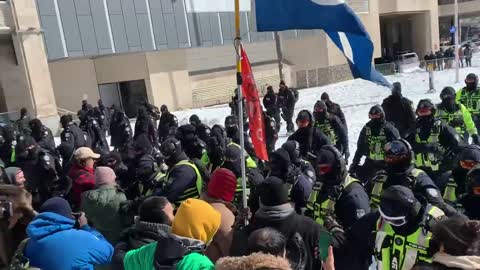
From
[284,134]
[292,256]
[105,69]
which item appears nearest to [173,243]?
[292,256]

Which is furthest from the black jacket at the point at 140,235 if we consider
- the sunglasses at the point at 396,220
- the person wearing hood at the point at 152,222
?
the sunglasses at the point at 396,220

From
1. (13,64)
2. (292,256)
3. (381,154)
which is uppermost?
(13,64)

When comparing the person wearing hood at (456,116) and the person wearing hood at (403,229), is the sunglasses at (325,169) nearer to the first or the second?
the person wearing hood at (403,229)

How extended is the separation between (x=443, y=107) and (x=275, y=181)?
17.5ft

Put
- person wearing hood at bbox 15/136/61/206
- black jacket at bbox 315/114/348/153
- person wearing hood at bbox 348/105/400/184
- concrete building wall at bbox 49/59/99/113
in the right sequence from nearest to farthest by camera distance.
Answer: person wearing hood at bbox 348/105/400/184 < person wearing hood at bbox 15/136/61/206 < black jacket at bbox 315/114/348/153 < concrete building wall at bbox 49/59/99/113

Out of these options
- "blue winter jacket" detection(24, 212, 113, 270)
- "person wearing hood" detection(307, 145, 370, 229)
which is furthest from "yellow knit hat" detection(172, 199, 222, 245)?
"person wearing hood" detection(307, 145, 370, 229)

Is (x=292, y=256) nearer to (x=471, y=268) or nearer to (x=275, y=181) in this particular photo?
(x=275, y=181)

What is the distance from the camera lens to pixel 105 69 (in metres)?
25.8

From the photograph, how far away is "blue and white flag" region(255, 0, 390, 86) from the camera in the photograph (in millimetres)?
4496

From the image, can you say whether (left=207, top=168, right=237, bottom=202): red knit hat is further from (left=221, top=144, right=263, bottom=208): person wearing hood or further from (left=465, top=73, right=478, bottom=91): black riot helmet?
(left=465, top=73, right=478, bottom=91): black riot helmet

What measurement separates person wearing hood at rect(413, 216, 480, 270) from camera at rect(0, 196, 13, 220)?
285 centimetres

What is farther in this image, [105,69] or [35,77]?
[105,69]

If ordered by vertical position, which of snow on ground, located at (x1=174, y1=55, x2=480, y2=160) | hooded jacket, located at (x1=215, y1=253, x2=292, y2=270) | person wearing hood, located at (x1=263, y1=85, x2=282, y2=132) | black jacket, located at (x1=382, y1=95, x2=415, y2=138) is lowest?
snow on ground, located at (x1=174, y1=55, x2=480, y2=160)

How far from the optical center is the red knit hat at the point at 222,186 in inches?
152
